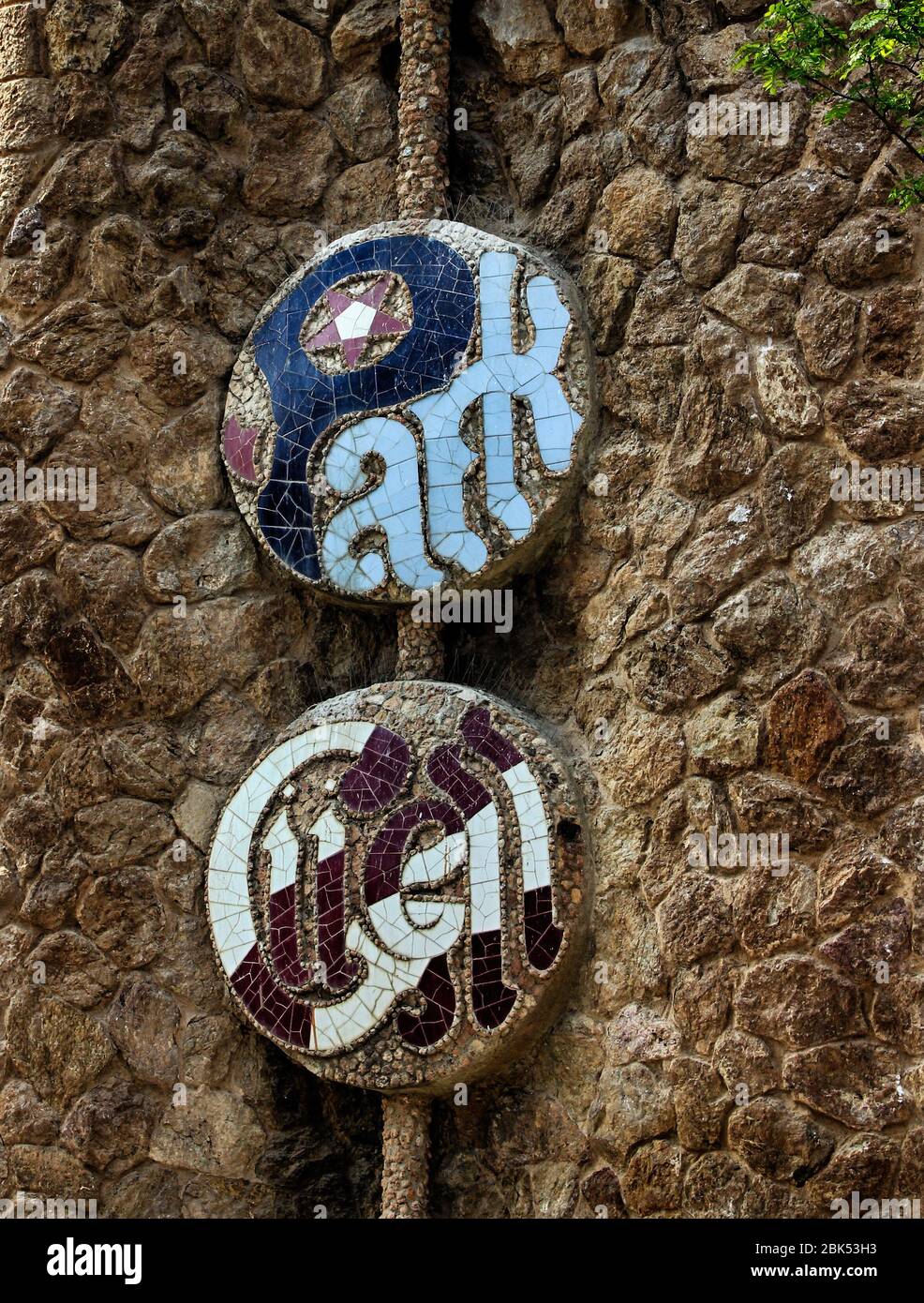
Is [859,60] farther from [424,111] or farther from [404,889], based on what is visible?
[404,889]

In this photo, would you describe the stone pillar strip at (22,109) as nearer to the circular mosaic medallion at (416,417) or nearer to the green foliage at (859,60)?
the circular mosaic medallion at (416,417)

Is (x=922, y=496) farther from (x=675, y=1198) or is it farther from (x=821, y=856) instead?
(x=675, y=1198)

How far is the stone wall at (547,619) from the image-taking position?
6098mm

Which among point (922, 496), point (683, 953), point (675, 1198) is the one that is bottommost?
point (675, 1198)

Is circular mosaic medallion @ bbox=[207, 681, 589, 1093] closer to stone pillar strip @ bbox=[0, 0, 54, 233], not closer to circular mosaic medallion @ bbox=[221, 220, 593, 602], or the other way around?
circular mosaic medallion @ bbox=[221, 220, 593, 602]

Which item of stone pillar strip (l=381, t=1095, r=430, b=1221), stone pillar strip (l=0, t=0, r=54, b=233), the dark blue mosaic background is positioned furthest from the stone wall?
the dark blue mosaic background

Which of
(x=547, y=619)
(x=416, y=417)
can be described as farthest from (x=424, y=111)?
(x=547, y=619)

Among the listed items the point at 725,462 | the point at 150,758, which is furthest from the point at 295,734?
the point at 725,462

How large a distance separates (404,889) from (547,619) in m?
1.22

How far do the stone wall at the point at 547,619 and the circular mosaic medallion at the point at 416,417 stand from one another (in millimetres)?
212

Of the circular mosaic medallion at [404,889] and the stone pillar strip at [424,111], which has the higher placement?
the stone pillar strip at [424,111]

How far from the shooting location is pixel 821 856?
6070mm

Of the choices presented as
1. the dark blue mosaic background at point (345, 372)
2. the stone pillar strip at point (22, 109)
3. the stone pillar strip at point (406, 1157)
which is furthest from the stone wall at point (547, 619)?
the dark blue mosaic background at point (345, 372)

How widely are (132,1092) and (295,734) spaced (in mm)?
1530
